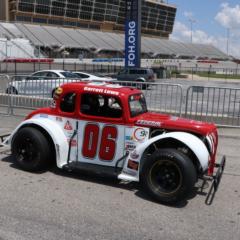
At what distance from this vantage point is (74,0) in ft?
363

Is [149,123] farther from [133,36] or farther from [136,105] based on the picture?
[133,36]

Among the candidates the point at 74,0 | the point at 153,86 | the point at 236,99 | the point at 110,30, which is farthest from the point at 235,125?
the point at 110,30

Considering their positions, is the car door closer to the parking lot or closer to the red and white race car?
the red and white race car

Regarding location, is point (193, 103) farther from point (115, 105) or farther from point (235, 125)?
point (115, 105)

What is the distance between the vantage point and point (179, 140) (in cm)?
577

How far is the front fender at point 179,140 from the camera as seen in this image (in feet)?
18.8

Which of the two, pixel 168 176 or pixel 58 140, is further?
pixel 58 140

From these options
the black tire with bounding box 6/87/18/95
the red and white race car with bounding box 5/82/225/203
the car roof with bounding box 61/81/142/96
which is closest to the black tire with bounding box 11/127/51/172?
the red and white race car with bounding box 5/82/225/203

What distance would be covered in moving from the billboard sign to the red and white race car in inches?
1153

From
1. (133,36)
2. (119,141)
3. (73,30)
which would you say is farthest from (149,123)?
(73,30)

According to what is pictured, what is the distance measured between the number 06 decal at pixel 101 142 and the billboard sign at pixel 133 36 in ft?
96.9

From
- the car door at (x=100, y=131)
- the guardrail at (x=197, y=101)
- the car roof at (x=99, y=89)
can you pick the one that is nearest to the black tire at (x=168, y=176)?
the car door at (x=100, y=131)

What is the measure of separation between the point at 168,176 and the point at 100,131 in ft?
4.38

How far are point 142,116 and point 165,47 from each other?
126410 mm
